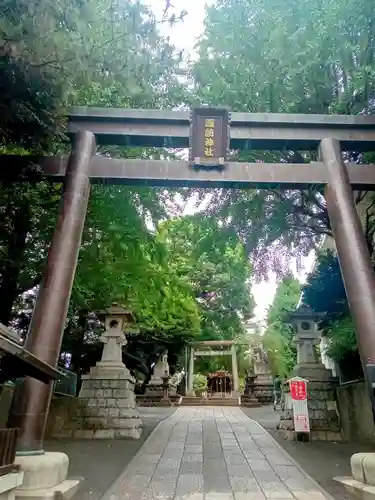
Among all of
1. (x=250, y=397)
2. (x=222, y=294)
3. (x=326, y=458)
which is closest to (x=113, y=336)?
(x=326, y=458)

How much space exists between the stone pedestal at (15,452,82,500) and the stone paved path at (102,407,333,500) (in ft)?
1.89

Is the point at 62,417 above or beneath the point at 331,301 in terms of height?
beneath

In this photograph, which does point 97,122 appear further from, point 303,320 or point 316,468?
point 303,320

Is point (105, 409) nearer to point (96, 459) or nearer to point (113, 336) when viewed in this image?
point (113, 336)

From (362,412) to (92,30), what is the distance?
9.55m

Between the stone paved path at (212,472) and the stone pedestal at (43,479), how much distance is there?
575mm

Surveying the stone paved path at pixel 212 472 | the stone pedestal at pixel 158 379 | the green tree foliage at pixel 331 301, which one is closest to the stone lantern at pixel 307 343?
the green tree foliage at pixel 331 301

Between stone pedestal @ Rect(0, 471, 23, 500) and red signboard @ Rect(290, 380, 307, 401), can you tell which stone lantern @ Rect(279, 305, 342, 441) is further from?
stone pedestal @ Rect(0, 471, 23, 500)

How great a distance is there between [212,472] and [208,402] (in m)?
20.6

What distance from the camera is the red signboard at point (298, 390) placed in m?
9.54

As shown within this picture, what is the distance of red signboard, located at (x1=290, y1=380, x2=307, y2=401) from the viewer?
9.54 meters

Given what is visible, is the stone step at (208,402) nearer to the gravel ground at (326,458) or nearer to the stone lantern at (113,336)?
the stone lantern at (113,336)

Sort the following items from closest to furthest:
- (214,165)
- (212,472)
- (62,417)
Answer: (212,472) → (214,165) → (62,417)

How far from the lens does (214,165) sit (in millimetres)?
7055
